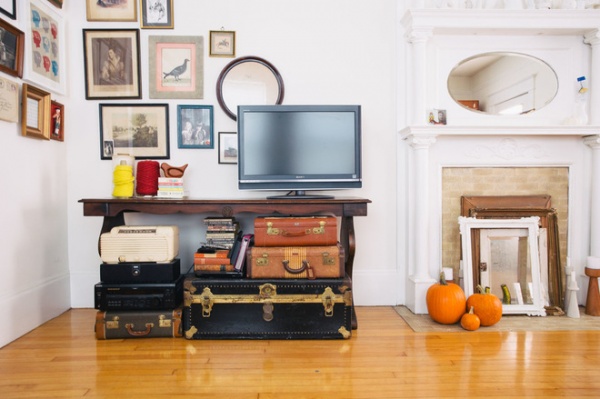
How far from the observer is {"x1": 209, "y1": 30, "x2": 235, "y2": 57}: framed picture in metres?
2.87

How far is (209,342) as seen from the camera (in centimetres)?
229

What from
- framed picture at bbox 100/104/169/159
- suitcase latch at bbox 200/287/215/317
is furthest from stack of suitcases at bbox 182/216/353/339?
framed picture at bbox 100/104/169/159

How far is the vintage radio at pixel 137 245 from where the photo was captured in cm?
237

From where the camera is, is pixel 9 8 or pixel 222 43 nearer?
pixel 9 8

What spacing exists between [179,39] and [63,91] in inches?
35.2

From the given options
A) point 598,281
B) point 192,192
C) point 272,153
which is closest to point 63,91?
point 192,192

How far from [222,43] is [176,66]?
0.38 metres

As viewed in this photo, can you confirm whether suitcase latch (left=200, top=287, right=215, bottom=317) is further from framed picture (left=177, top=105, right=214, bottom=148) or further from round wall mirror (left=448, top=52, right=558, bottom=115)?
round wall mirror (left=448, top=52, right=558, bottom=115)

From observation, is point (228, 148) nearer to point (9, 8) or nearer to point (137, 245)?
point (137, 245)

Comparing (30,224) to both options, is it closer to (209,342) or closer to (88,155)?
(88,155)

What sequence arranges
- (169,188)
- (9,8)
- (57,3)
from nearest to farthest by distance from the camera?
(9,8), (169,188), (57,3)

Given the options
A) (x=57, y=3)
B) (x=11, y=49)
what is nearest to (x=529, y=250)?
(x=11, y=49)

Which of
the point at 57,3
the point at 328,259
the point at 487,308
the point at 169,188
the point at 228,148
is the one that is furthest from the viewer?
the point at 228,148

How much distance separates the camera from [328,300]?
7.56 ft
